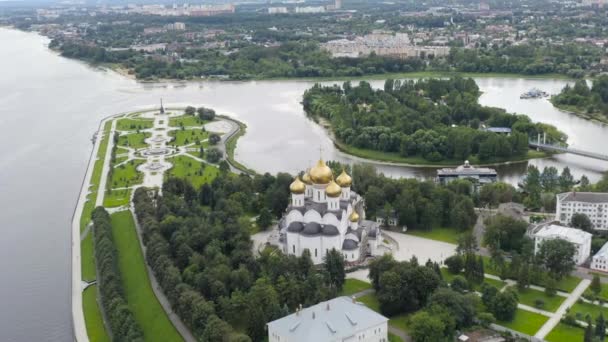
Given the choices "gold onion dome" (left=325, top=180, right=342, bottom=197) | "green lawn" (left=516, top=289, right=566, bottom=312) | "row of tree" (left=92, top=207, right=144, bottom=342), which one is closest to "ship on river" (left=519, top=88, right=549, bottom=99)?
"gold onion dome" (left=325, top=180, right=342, bottom=197)

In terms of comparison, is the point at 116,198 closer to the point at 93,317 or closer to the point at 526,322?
the point at 93,317

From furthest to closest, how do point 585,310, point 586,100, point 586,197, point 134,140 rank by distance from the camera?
point 586,100
point 134,140
point 586,197
point 585,310

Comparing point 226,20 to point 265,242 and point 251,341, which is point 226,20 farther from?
point 251,341

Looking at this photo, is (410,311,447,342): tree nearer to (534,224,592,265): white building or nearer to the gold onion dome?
the gold onion dome

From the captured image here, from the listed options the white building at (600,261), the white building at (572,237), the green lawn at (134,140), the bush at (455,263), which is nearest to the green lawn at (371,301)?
the bush at (455,263)

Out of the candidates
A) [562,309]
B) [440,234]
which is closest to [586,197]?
[440,234]

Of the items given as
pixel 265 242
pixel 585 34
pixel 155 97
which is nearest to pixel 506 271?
pixel 265 242
